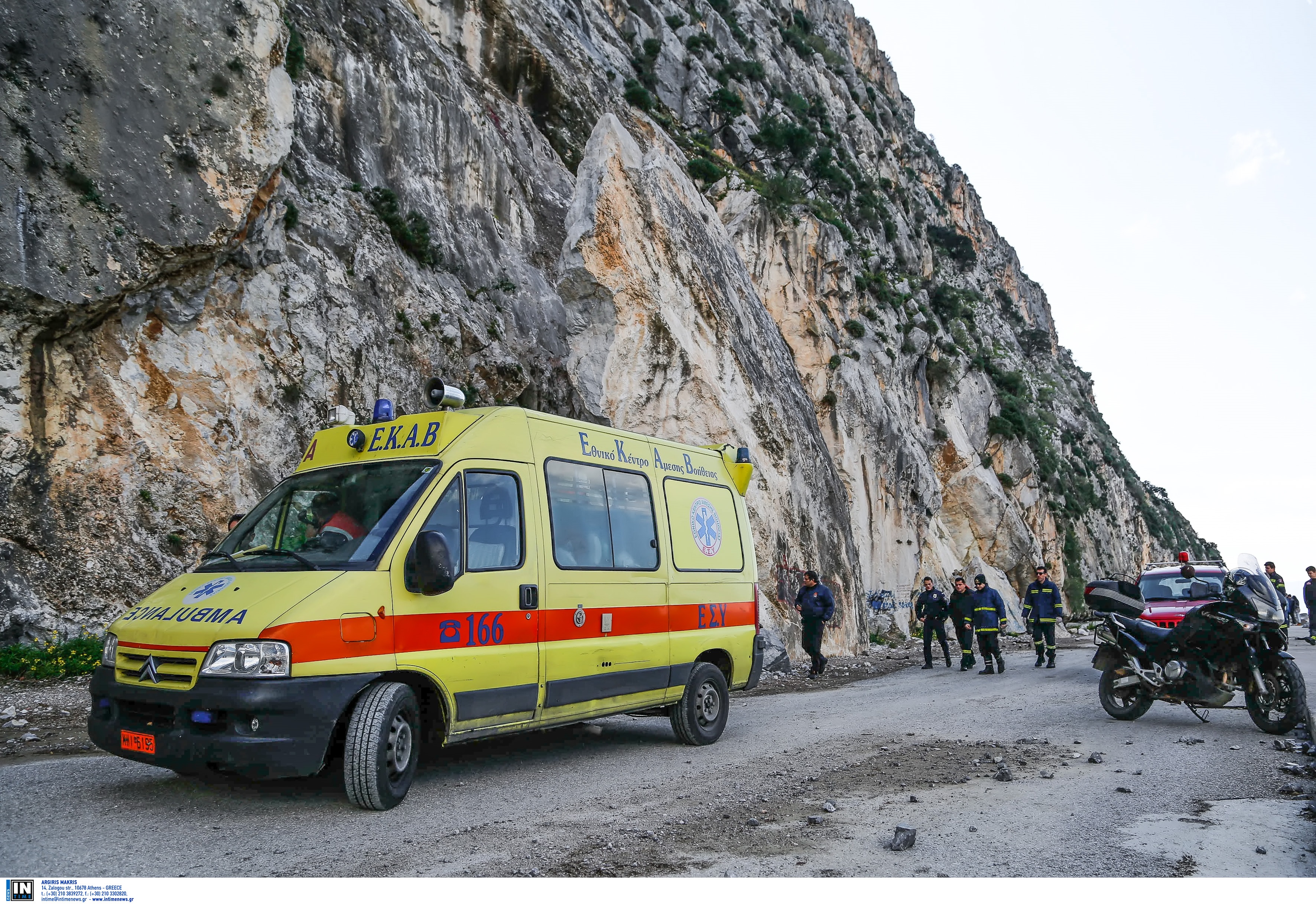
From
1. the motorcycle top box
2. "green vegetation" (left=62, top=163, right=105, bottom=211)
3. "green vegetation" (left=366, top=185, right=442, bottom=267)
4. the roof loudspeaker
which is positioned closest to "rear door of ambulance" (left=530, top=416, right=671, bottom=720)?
the roof loudspeaker

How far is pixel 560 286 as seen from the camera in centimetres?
1794

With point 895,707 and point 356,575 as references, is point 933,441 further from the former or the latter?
point 356,575

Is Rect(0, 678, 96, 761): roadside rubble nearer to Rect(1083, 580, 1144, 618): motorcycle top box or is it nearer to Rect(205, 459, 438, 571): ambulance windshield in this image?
Rect(205, 459, 438, 571): ambulance windshield

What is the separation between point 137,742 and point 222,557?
124cm

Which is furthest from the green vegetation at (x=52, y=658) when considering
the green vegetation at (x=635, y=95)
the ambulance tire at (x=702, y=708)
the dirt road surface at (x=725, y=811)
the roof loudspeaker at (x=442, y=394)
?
the green vegetation at (x=635, y=95)

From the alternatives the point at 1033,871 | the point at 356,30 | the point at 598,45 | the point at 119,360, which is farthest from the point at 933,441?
the point at 1033,871

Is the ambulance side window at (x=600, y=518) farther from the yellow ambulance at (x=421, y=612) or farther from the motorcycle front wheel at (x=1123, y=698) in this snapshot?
the motorcycle front wheel at (x=1123, y=698)

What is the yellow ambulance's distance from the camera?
15.6 ft

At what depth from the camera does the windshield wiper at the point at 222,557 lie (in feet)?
17.9

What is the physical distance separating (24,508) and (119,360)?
88.4 inches

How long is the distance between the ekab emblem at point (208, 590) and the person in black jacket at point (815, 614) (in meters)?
10.3

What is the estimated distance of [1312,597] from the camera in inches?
741

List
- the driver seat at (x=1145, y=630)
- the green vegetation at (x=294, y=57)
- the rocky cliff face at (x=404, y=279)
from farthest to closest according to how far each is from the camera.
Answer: the green vegetation at (x=294, y=57)
the rocky cliff face at (x=404, y=279)
the driver seat at (x=1145, y=630)

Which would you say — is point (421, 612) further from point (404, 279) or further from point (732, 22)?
point (732, 22)
